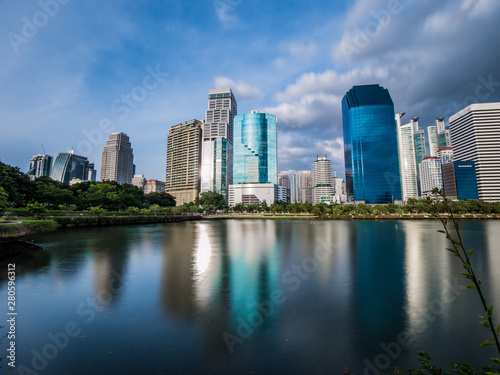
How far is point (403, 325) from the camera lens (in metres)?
7.44

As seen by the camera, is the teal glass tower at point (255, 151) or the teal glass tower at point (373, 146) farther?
the teal glass tower at point (255, 151)

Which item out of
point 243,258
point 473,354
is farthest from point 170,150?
point 473,354

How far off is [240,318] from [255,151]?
16572cm

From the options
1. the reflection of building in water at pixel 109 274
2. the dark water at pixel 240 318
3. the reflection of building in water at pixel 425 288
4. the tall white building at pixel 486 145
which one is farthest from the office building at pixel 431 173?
Answer: the reflection of building in water at pixel 109 274

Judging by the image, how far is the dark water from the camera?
576cm

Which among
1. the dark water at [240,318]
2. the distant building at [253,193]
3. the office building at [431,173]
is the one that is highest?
the office building at [431,173]

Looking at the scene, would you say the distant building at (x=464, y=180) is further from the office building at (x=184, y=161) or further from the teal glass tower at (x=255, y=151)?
the office building at (x=184, y=161)

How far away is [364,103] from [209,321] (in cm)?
17629

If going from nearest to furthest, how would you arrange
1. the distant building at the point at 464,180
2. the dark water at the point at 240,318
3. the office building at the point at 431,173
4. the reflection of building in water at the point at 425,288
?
the dark water at the point at 240,318
the reflection of building in water at the point at 425,288
the distant building at the point at 464,180
the office building at the point at 431,173

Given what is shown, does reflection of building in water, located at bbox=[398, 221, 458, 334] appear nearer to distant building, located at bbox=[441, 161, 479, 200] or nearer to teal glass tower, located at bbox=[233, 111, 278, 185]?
teal glass tower, located at bbox=[233, 111, 278, 185]

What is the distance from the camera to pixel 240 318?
7828mm

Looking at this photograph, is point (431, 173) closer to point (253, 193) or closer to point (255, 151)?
point (255, 151)

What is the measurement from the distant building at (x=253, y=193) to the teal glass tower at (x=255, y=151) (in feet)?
23.3

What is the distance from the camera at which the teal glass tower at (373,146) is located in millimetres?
145250
